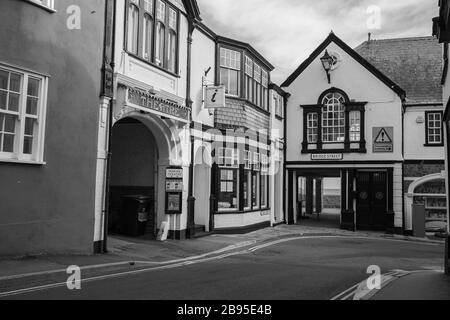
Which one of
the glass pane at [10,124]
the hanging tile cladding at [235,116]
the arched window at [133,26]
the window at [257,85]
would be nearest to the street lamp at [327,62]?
the window at [257,85]

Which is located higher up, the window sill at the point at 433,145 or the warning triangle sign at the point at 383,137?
the warning triangle sign at the point at 383,137

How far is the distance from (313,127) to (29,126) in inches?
658

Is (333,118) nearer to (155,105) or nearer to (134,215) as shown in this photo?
(155,105)

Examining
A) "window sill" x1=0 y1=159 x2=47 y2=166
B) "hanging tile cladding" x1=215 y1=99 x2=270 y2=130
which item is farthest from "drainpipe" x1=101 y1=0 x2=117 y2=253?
"hanging tile cladding" x1=215 y1=99 x2=270 y2=130

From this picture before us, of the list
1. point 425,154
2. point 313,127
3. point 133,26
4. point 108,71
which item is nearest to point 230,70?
point 133,26

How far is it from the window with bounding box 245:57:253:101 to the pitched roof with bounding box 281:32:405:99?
5.75 meters

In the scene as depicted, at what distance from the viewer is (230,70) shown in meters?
17.8

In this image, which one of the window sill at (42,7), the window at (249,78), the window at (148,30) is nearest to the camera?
the window sill at (42,7)

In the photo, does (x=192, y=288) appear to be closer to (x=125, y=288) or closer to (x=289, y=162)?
(x=125, y=288)

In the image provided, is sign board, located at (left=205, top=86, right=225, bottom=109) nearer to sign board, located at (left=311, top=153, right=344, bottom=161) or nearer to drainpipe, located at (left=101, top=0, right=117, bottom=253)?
drainpipe, located at (left=101, top=0, right=117, bottom=253)

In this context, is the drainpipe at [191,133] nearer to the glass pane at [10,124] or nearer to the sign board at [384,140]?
the glass pane at [10,124]

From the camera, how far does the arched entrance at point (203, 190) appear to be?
16.6 m

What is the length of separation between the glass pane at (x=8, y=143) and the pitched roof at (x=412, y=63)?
63.2 ft
